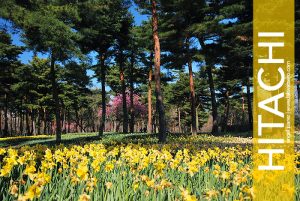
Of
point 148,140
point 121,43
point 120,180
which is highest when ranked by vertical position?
point 121,43

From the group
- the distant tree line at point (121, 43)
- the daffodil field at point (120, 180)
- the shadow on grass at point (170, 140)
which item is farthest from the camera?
the distant tree line at point (121, 43)

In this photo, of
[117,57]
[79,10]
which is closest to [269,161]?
[79,10]

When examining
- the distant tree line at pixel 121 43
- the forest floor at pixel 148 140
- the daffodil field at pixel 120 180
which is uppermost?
the distant tree line at pixel 121 43

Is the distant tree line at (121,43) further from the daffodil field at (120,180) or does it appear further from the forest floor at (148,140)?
the daffodil field at (120,180)

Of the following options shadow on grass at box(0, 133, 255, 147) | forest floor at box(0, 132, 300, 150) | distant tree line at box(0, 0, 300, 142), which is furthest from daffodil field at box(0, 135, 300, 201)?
distant tree line at box(0, 0, 300, 142)

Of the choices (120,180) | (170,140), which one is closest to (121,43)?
(170,140)

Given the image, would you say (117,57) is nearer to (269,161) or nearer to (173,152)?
(173,152)

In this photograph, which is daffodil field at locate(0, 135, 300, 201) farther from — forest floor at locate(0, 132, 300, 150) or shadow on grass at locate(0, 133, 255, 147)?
forest floor at locate(0, 132, 300, 150)

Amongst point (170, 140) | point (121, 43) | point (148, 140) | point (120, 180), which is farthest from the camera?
point (121, 43)

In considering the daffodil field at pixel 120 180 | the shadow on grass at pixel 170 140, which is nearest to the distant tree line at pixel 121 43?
the shadow on grass at pixel 170 140

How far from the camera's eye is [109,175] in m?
4.26

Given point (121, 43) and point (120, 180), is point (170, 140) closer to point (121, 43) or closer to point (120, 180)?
point (120, 180)

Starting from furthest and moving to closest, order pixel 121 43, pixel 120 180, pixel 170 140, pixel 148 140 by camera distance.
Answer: pixel 121 43 → pixel 170 140 → pixel 148 140 → pixel 120 180

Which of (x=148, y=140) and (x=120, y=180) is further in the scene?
(x=148, y=140)
